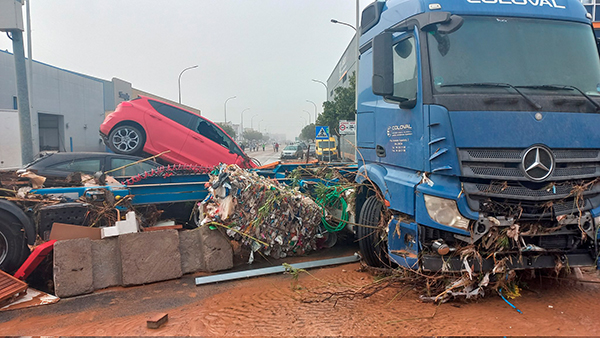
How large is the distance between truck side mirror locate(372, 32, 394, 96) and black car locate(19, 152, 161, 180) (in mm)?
5537

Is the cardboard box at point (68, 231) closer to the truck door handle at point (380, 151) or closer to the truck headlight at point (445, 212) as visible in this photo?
the truck door handle at point (380, 151)

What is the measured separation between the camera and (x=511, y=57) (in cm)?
410

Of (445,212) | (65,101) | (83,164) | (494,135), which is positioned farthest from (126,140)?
(65,101)

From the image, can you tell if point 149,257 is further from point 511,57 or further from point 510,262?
point 511,57

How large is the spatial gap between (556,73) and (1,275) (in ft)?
22.0

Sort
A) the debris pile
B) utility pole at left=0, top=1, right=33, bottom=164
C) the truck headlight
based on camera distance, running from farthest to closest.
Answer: utility pole at left=0, top=1, right=33, bottom=164 → the debris pile → the truck headlight

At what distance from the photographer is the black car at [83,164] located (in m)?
6.93

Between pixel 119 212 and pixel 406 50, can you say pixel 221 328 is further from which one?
pixel 406 50

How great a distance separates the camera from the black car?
22.7ft

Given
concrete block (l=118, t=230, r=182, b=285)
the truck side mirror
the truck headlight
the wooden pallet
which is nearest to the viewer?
the truck headlight

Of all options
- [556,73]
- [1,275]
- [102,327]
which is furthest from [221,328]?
[556,73]

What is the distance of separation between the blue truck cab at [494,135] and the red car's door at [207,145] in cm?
612

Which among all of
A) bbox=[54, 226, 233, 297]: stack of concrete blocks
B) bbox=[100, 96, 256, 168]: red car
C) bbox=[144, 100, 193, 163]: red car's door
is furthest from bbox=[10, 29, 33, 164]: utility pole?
bbox=[54, 226, 233, 297]: stack of concrete blocks

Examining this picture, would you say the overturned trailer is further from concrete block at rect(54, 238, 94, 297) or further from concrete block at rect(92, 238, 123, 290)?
concrete block at rect(54, 238, 94, 297)
